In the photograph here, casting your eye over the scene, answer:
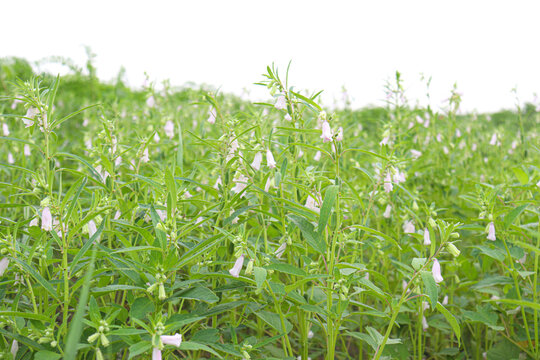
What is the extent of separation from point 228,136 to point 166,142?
1.83 meters

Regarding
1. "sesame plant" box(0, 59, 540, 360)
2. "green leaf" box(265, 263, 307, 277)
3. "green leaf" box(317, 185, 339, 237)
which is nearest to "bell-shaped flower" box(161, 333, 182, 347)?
"sesame plant" box(0, 59, 540, 360)

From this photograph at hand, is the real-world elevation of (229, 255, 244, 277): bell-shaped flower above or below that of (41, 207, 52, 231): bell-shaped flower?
below

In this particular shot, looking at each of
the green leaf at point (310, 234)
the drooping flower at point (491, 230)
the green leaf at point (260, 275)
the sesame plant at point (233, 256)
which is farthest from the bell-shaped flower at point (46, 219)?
the drooping flower at point (491, 230)

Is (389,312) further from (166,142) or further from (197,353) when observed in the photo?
(166,142)

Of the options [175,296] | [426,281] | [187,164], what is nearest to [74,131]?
[187,164]

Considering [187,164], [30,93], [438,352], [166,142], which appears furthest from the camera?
[187,164]

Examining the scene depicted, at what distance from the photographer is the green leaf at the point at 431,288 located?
1.50 meters

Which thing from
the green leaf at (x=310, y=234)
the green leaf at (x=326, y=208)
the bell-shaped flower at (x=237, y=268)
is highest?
the green leaf at (x=326, y=208)

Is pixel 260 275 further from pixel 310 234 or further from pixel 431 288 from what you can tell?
pixel 431 288

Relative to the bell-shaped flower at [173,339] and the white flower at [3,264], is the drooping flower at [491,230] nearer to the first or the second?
the bell-shaped flower at [173,339]

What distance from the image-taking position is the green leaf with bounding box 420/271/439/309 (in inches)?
59.2

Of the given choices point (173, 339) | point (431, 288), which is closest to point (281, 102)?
point (431, 288)

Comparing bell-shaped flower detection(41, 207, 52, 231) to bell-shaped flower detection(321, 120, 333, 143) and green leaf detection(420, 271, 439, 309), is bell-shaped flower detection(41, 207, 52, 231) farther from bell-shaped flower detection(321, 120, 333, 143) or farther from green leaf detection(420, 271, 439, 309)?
green leaf detection(420, 271, 439, 309)

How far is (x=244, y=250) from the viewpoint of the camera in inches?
65.5
